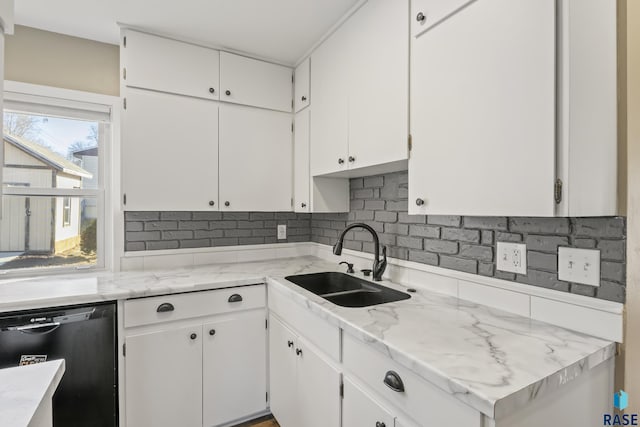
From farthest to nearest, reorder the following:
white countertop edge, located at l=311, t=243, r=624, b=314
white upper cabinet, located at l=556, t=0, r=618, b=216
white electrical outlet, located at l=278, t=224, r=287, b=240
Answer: white electrical outlet, located at l=278, t=224, r=287, b=240
white countertop edge, located at l=311, t=243, r=624, b=314
white upper cabinet, located at l=556, t=0, r=618, b=216

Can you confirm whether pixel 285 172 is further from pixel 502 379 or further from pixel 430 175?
pixel 502 379

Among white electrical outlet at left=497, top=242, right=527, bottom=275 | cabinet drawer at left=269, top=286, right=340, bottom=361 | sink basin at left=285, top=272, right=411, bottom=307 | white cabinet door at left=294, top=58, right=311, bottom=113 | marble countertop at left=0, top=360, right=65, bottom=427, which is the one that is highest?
white cabinet door at left=294, top=58, right=311, bottom=113

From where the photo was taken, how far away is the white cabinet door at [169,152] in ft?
6.48

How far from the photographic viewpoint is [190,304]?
1802 millimetres

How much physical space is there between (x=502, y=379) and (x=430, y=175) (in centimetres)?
77

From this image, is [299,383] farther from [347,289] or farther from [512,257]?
[512,257]

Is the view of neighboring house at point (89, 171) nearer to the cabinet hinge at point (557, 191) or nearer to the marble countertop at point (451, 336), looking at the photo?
the marble countertop at point (451, 336)

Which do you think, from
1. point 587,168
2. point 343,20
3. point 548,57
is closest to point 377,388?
point 587,168

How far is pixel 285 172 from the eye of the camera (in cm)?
246

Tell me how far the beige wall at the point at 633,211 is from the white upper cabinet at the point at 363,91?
72cm

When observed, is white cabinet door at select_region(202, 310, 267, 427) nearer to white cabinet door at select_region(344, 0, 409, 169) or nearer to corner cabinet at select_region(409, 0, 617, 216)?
white cabinet door at select_region(344, 0, 409, 169)

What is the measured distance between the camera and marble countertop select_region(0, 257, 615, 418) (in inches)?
31.9

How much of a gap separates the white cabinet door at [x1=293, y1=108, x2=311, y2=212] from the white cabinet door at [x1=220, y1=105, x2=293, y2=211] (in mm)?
51

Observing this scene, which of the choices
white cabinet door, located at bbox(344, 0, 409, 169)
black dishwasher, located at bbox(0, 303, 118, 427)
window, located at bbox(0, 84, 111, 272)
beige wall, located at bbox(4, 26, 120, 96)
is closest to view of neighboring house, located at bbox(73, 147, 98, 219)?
window, located at bbox(0, 84, 111, 272)
